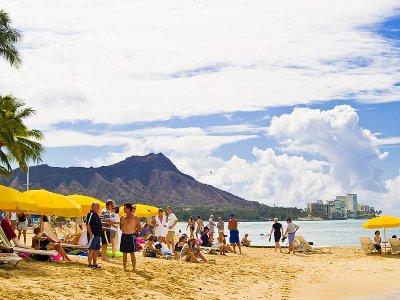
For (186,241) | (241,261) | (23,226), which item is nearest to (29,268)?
(186,241)

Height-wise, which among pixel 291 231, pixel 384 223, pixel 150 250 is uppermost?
pixel 384 223

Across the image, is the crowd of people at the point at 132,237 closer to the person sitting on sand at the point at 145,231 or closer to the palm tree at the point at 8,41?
the person sitting on sand at the point at 145,231

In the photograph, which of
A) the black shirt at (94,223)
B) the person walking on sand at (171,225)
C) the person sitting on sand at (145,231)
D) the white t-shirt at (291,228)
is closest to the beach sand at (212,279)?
the black shirt at (94,223)

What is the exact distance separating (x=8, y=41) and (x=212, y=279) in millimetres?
18738

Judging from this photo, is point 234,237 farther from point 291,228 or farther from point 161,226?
point 161,226

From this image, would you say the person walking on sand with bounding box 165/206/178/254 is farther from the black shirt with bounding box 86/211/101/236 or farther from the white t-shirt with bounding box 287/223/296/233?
the black shirt with bounding box 86/211/101/236

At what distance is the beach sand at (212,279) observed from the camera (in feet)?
34.9

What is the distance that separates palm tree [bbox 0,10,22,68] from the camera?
27.7 meters

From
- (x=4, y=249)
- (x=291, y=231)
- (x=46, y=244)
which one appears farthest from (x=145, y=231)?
(x=4, y=249)

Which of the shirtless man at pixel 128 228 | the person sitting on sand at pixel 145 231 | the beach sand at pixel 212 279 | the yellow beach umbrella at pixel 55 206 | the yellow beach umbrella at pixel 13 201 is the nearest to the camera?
the beach sand at pixel 212 279

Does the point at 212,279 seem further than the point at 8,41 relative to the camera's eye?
No

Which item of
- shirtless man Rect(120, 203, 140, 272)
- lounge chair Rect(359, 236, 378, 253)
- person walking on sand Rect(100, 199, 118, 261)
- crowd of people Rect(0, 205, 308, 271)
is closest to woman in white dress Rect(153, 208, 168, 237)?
crowd of people Rect(0, 205, 308, 271)

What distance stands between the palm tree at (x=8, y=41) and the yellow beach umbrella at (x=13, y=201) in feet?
53.0

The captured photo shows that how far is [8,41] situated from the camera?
1102 inches
